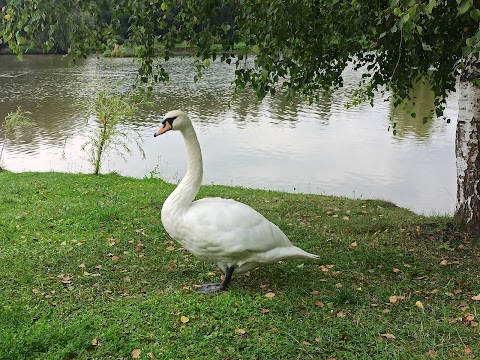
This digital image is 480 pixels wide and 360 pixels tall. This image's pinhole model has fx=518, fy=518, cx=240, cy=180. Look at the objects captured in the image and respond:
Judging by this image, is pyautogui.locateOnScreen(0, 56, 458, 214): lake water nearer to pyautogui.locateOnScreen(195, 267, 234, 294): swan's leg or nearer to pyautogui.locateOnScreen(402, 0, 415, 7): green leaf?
pyautogui.locateOnScreen(195, 267, 234, 294): swan's leg

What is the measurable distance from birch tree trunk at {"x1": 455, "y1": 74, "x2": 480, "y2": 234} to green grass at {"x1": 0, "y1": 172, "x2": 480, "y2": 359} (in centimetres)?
32

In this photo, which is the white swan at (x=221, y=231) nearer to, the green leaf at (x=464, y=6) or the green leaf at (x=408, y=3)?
the green leaf at (x=408, y=3)

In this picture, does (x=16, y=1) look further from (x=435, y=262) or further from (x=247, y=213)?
(x=435, y=262)

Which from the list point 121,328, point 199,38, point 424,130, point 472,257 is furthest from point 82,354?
point 424,130

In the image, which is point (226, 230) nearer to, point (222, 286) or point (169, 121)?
point (222, 286)

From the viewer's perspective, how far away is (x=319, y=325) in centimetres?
435

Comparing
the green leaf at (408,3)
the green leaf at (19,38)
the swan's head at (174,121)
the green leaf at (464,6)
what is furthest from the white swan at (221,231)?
the green leaf at (464,6)

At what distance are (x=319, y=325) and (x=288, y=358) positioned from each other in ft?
1.83

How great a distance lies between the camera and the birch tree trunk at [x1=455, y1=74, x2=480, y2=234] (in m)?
5.93

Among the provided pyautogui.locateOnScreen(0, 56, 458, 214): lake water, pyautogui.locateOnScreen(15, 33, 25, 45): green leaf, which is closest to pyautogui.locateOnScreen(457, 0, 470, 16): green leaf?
pyautogui.locateOnScreen(15, 33, 25, 45): green leaf

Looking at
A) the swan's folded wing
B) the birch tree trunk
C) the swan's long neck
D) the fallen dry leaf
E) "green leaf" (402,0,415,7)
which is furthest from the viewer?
the birch tree trunk

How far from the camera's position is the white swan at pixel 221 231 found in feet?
15.1

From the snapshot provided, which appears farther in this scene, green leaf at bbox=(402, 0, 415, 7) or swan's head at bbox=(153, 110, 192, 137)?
swan's head at bbox=(153, 110, 192, 137)

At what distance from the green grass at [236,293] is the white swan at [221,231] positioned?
1.22ft
